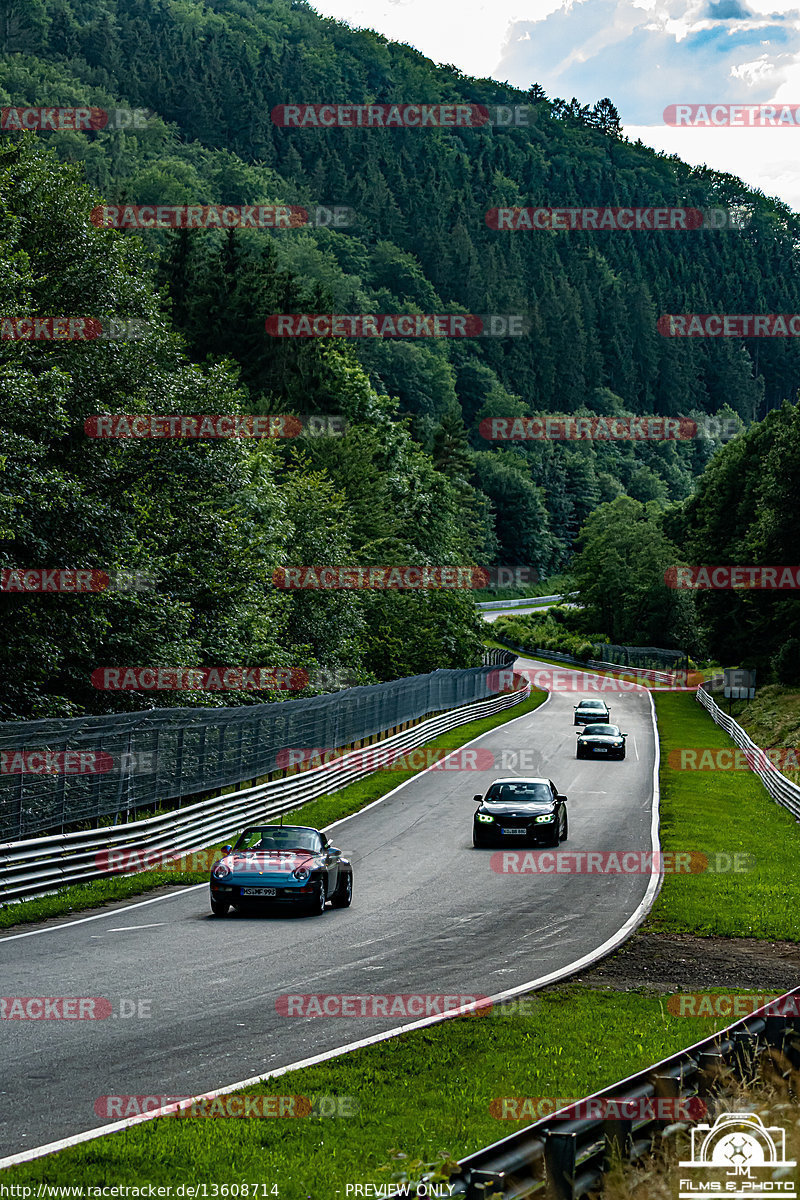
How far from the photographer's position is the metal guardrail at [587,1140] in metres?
5.26

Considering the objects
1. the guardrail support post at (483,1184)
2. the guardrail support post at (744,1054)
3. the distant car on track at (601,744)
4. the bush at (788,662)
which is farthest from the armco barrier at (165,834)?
the bush at (788,662)

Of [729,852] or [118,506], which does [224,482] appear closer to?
[118,506]

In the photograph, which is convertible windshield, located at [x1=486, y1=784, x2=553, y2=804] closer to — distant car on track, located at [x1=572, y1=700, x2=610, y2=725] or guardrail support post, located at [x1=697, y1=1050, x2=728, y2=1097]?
guardrail support post, located at [x1=697, y1=1050, x2=728, y2=1097]

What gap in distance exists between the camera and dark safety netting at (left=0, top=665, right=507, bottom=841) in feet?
58.1

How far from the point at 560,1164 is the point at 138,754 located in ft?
56.6

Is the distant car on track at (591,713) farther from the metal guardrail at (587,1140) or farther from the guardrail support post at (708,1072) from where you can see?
the guardrail support post at (708,1072)

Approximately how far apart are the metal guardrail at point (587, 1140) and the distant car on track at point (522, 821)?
17.1 metres

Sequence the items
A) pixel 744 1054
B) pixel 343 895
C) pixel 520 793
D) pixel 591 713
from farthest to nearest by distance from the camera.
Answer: pixel 591 713 → pixel 520 793 → pixel 343 895 → pixel 744 1054

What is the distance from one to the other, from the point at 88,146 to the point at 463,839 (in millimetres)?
136570

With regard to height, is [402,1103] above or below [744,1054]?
below

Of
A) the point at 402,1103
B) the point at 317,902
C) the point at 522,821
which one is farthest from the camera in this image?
the point at 522,821

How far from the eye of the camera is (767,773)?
38125 millimetres

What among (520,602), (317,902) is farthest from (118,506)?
(520,602)

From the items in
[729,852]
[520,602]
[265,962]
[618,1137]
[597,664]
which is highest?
[520,602]
